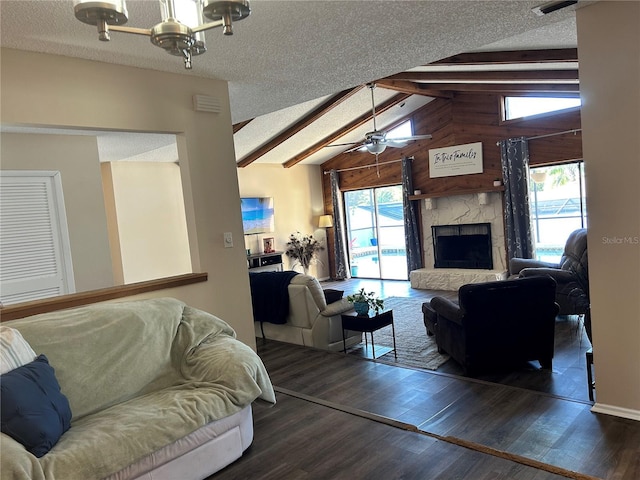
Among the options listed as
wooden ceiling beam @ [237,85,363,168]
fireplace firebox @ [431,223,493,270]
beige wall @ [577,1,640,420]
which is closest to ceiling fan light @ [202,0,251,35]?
beige wall @ [577,1,640,420]

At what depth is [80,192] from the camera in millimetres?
4852

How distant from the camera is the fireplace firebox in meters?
8.02

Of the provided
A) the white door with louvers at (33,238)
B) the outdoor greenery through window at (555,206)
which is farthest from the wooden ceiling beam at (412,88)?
the white door with louvers at (33,238)

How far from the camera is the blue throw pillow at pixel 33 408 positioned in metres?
1.88

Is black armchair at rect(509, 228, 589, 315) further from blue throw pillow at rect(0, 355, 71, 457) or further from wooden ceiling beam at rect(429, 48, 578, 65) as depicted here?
blue throw pillow at rect(0, 355, 71, 457)

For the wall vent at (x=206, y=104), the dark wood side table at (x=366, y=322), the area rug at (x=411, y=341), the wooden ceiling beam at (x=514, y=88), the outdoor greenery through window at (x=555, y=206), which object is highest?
the wooden ceiling beam at (x=514, y=88)

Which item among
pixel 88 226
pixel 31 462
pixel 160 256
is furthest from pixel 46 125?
pixel 160 256

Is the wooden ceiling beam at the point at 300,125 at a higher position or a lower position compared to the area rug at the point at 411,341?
higher

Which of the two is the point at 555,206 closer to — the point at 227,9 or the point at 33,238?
the point at 227,9

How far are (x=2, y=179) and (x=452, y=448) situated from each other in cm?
467

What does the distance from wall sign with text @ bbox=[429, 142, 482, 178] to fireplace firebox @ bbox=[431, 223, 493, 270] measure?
1.02 metres

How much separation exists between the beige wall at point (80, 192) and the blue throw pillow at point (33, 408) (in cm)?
294

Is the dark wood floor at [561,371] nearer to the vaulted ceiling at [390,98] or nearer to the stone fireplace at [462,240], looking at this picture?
the stone fireplace at [462,240]

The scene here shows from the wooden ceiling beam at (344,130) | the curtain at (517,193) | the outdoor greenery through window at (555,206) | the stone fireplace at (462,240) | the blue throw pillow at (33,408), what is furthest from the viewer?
the wooden ceiling beam at (344,130)
